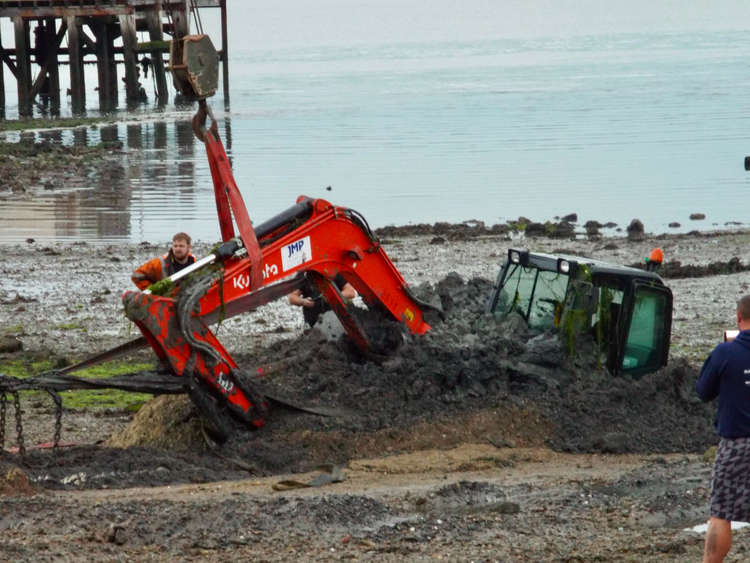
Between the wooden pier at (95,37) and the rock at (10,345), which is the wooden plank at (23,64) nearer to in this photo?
the wooden pier at (95,37)

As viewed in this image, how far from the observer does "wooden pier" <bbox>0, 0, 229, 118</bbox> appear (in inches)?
1901

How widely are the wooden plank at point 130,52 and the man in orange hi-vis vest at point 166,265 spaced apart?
1582 inches

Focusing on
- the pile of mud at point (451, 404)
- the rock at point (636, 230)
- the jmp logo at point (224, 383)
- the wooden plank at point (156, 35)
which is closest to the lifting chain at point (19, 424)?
the pile of mud at point (451, 404)

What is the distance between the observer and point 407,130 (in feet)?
158

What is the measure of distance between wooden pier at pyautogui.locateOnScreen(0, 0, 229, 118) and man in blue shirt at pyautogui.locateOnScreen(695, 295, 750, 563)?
41451 millimetres

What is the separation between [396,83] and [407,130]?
2892 centimetres

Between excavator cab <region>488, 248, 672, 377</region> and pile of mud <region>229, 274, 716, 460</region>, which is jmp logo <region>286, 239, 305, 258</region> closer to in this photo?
pile of mud <region>229, 274, 716, 460</region>

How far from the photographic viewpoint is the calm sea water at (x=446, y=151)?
1125 inches

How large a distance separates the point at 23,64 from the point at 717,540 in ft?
156

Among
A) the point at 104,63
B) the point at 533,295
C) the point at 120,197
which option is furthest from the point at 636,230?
the point at 104,63

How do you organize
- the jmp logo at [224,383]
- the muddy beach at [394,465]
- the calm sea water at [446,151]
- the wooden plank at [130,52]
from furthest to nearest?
Answer: the wooden plank at [130,52], the calm sea water at [446,151], the jmp logo at [224,383], the muddy beach at [394,465]

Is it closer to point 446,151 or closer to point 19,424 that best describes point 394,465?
point 19,424

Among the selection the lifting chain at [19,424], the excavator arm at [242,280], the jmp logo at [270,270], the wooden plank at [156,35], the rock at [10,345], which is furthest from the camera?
the wooden plank at [156,35]

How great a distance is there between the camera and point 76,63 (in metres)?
49.6
